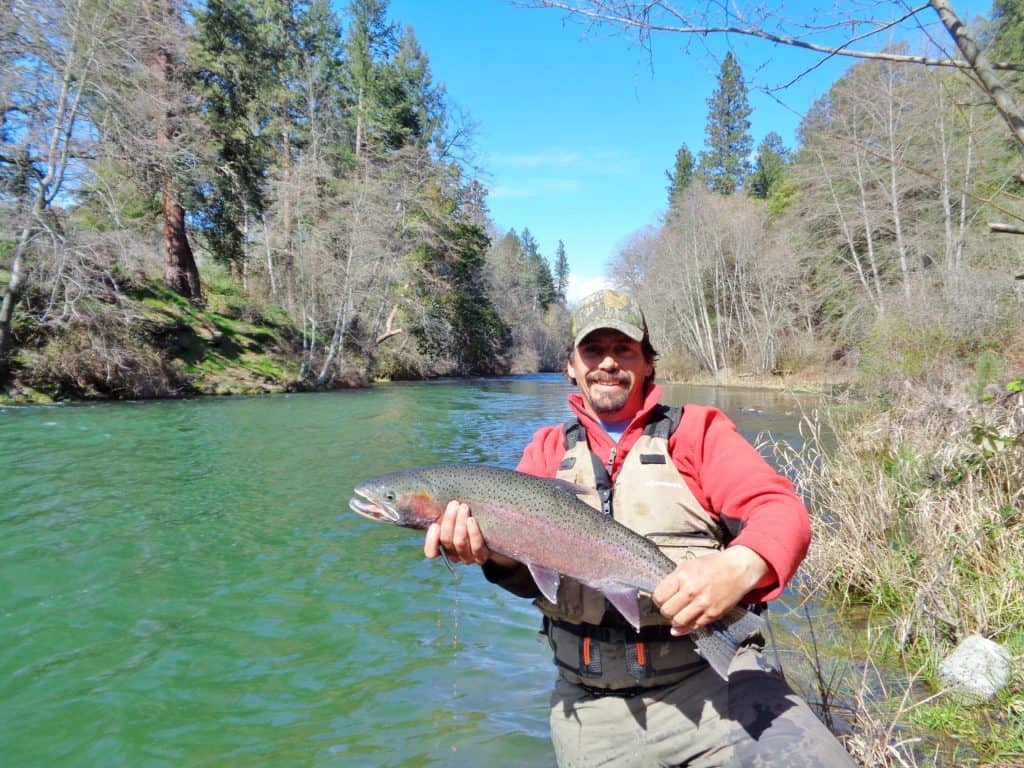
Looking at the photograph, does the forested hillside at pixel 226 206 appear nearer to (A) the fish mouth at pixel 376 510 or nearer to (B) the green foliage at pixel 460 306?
(B) the green foliage at pixel 460 306

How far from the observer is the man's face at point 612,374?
3.24 meters

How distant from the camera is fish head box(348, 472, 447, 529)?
3.06m

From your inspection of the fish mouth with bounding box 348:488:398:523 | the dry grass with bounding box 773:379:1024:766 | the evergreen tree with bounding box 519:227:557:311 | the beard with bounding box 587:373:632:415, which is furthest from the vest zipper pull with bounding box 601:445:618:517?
the evergreen tree with bounding box 519:227:557:311

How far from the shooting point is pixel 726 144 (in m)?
59.6

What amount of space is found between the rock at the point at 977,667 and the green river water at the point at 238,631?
2.40 metres

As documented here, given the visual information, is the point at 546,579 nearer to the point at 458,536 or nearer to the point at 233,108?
the point at 458,536

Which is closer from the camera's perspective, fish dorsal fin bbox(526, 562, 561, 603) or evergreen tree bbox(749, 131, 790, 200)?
fish dorsal fin bbox(526, 562, 561, 603)

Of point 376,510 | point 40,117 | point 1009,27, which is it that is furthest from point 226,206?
point 1009,27

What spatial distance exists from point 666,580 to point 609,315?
4.84 feet

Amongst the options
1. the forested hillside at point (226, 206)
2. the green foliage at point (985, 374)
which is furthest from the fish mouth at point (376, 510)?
the forested hillside at point (226, 206)

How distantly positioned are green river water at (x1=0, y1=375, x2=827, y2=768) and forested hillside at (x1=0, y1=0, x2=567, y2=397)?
1006 cm

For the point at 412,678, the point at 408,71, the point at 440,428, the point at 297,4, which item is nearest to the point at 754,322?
the point at 440,428

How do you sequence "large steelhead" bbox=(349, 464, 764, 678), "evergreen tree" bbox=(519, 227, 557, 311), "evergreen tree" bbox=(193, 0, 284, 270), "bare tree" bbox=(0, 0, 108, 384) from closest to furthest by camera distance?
"large steelhead" bbox=(349, 464, 764, 678) → "bare tree" bbox=(0, 0, 108, 384) → "evergreen tree" bbox=(193, 0, 284, 270) → "evergreen tree" bbox=(519, 227, 557, 311)

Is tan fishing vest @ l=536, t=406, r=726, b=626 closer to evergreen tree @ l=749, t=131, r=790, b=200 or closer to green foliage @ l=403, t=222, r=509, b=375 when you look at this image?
green foliage @ l=403, t=222, r=509, b=375
